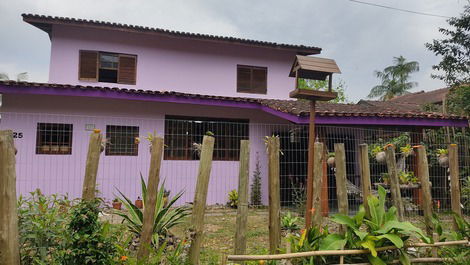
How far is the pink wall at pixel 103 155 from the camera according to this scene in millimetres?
7551

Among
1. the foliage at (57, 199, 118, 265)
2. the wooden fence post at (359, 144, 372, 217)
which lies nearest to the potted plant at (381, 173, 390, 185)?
the wooden fence post at (359, 144, 372, 217)

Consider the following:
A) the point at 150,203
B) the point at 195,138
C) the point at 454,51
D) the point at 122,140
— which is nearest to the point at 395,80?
the point at 454,51

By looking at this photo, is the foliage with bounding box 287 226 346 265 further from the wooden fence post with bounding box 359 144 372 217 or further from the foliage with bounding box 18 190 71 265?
the foliage with bounding box 18 190 71 265

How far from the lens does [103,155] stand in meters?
8.06

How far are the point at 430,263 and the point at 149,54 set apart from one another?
9.05 meters

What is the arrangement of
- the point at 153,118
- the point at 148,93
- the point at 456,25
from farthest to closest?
the point at 456,25 → the point at 153,118 → the point at 148,93

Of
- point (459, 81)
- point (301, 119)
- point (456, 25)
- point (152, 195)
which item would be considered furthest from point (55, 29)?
point (459, 81)

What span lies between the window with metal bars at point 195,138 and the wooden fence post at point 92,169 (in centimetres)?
565

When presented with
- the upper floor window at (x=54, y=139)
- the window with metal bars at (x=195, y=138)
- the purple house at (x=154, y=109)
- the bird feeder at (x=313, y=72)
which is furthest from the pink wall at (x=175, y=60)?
the bird feeder at (x=313, y=72)

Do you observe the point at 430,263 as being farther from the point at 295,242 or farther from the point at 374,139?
the point at 374,139

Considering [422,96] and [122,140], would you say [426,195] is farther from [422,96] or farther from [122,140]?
[422,96]

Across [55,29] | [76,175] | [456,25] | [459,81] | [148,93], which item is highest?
[456,25]

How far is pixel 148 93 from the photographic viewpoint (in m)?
7.57

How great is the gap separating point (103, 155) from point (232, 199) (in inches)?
149
